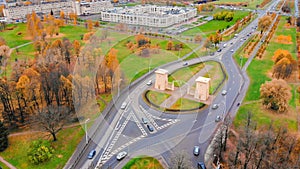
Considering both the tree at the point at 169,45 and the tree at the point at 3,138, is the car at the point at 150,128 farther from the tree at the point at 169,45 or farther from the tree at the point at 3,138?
the tree at the point at 169,45

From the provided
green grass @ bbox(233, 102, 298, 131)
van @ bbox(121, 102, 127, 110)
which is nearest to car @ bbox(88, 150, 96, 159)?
van @ bbox(121, 102, 127, 110)

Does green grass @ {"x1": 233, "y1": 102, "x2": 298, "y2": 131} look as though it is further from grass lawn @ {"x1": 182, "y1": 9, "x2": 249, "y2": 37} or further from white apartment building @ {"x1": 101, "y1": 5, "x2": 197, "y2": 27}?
white apartment building @ {"x1": 101, "y1": 5, "x2": 197, "y2": 27}

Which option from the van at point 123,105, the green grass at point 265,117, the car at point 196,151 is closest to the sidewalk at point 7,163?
the van at point 123,105

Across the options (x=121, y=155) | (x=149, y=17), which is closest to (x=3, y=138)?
(x=121, y=155)

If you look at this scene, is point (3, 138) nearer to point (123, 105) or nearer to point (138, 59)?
point (123, 105)

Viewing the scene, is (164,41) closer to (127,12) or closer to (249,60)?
(249,60)

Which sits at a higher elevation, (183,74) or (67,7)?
(67,7)
